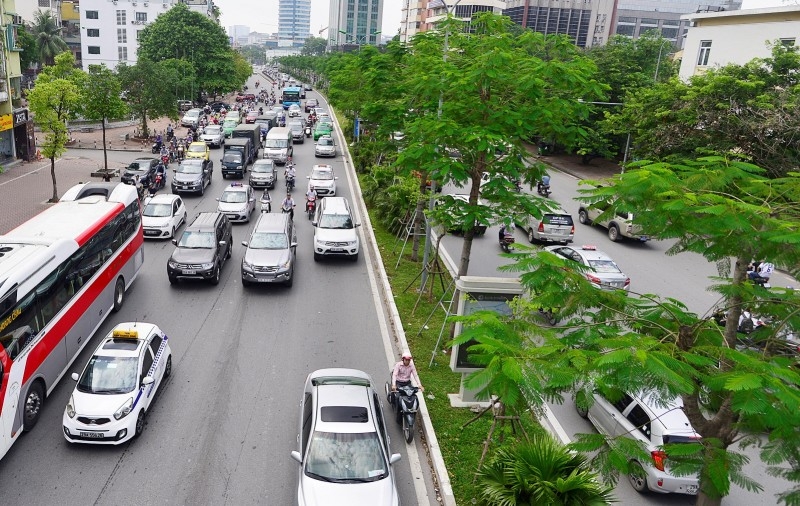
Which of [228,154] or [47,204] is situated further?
[228,154]

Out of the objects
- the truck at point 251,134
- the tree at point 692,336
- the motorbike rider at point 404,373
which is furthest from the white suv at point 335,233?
the truck at point 251,134

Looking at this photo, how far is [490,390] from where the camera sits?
22.9 ft

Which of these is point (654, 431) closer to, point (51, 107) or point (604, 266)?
point (604, 266)

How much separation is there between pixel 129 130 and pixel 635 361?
60.3 meters

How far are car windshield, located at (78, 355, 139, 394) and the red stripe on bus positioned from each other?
3655 millimetres

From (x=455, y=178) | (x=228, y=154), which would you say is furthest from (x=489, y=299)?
(x=228, y=154)

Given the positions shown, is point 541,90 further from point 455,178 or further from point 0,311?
point 0,311

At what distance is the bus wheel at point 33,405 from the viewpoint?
11498 millimetres

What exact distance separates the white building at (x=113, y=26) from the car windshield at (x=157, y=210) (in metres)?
72.8

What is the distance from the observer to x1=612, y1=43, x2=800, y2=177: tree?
24.9m

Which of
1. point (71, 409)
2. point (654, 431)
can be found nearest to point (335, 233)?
point (71, 409)

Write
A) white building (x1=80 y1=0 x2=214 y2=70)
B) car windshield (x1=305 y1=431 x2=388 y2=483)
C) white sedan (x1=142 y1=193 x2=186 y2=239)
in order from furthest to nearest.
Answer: white building (x1=80 y1=0 x2=214 y2=70)
white sedan (x1=142 y1=193 x2=186 y2=239)
car windshield (x1=305 y1=431 x2=388 y2=483)

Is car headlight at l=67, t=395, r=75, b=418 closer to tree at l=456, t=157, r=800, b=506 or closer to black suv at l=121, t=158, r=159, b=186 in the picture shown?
tree at l=456, t=157, r=800, b=506

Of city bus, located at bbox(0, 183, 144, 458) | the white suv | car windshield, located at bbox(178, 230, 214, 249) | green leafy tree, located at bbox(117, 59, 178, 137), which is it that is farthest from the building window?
green leafy tree, located at bbox(117, 59, 178, 137)
